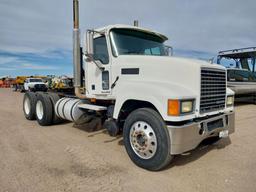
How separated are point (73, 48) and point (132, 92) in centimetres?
284

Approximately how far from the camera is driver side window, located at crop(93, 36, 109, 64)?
504cm

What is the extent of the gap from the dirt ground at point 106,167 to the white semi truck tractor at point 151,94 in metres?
0.41

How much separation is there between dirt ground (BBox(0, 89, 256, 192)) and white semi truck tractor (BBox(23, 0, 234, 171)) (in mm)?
407

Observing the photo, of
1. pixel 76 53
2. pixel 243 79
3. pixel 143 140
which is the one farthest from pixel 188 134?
pixel 243 79

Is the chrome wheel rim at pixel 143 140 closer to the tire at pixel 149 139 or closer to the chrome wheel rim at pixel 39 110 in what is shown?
the tire at pixel 149 139

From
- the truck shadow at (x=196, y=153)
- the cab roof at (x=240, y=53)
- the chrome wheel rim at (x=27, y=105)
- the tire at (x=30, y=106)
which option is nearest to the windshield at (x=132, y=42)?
the truck shadow at (x=196, y=153)

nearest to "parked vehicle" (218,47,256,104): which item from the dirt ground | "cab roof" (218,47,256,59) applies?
"cab roof" (218,47,256,59)

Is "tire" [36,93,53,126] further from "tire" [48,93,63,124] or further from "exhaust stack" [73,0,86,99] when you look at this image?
"exhaust stack" [73,0,86,99]

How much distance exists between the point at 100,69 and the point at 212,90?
8.32ft

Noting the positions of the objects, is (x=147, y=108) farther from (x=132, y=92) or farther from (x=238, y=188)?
(x=238, y=188)

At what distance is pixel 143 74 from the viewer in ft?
14.3

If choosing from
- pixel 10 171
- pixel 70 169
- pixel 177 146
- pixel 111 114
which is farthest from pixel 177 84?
pixel 10 171

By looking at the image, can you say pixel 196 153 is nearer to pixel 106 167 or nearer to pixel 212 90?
pixel 212 90

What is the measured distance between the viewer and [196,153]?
4.74 m
